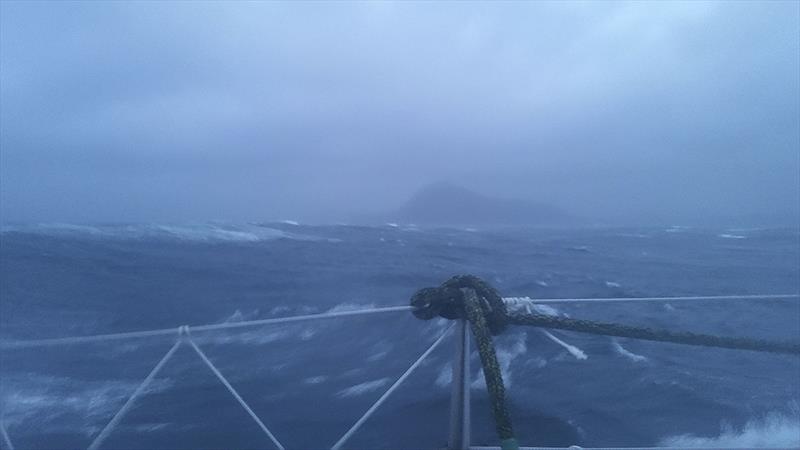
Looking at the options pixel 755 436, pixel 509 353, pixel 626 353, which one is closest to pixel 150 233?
pixel 509 353

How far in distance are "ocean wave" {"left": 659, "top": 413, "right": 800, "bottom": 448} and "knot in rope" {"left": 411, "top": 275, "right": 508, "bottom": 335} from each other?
247 cm

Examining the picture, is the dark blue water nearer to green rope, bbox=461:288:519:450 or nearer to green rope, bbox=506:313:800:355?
green rope, bbox=506:313:800:355

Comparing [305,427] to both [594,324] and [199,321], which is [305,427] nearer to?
[594,324]

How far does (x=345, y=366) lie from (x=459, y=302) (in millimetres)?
4089

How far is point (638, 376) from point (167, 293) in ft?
26.1

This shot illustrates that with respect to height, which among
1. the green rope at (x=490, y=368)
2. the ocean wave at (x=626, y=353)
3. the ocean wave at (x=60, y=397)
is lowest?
the ocean wave at (x=60, y=397)

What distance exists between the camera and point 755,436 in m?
4.87

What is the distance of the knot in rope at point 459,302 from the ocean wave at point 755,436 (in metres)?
2.47

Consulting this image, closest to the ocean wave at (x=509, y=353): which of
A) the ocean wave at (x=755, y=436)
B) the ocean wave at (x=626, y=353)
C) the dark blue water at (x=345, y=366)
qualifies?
the dark blue water at (x=345, y=366)

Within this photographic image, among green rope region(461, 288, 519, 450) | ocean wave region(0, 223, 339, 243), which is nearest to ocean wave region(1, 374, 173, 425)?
green rope region(461, 288, 519, 450)

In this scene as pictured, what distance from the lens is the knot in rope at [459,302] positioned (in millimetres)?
3180

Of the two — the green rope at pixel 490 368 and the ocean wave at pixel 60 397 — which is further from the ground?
the green rope at pixel 490 368

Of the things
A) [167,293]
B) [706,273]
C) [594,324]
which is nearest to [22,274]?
[167,293]

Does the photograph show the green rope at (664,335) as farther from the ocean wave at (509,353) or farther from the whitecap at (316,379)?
the whitecap at (316,379)
